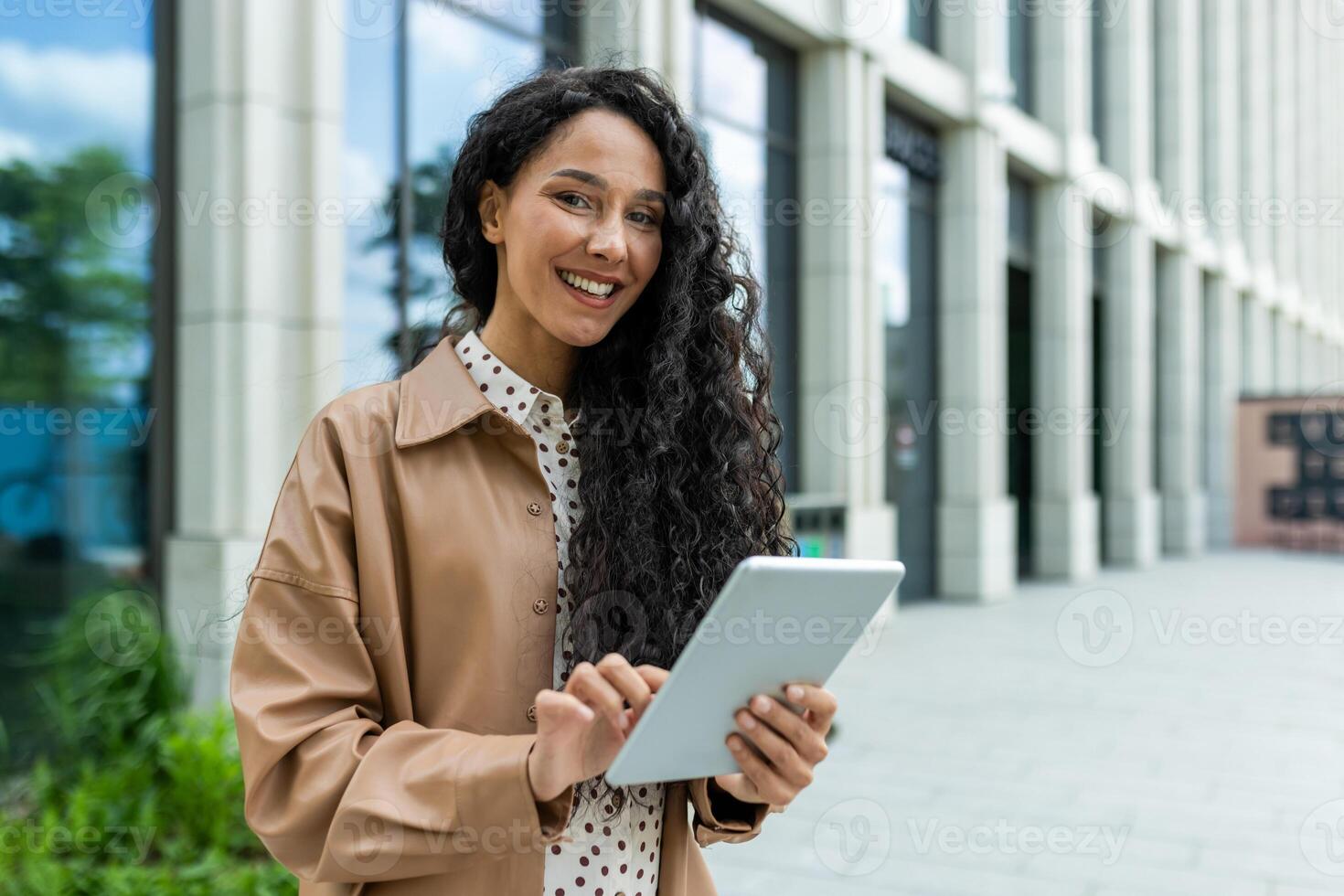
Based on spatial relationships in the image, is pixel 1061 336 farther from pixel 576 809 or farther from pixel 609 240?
pixel 576 809

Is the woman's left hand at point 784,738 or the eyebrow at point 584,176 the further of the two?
the eyebrow at point 584,176

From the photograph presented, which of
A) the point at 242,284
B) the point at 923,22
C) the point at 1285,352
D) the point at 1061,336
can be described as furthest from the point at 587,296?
the point at 1285,352

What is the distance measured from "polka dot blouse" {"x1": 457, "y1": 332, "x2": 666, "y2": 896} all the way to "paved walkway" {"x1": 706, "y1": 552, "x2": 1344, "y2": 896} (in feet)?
9.98

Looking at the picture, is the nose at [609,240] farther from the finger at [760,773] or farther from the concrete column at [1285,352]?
the concrete column at [1285,352]

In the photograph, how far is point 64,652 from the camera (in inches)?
217

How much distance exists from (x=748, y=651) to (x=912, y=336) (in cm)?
1290

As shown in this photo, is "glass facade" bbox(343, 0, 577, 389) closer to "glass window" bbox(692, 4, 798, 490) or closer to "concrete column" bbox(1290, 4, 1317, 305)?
"glass window" bbox(692, 4, 798, 490)

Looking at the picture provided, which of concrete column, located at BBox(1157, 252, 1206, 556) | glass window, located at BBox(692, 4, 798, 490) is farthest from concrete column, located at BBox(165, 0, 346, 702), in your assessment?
concrete column, located at BBox(1157, 252, 1206, 556)

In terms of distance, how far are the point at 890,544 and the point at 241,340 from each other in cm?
768

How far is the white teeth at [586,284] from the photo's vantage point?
1.76 metres

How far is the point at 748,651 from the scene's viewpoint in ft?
4.36

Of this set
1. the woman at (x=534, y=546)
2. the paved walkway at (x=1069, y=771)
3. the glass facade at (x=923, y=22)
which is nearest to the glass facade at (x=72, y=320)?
the paved walkway at (x=1069, y=771)

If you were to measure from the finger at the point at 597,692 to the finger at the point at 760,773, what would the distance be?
7.8 inches

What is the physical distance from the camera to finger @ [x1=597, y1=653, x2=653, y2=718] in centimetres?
133
